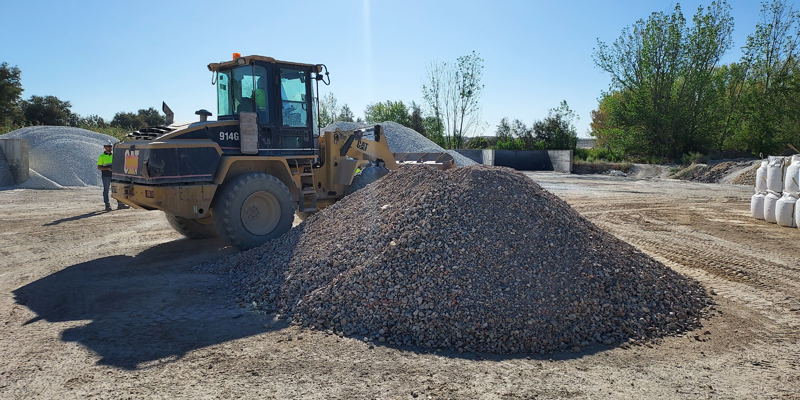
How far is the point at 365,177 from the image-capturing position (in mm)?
9508

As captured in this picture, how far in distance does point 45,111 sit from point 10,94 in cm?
470

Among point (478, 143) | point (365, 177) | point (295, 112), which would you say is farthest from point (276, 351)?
point (478, 143)

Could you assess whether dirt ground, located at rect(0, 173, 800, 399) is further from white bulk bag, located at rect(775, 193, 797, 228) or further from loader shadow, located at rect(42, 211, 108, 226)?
loader shadow, located at rect(42, 211, 108, 226)

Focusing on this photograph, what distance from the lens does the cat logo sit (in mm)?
7066

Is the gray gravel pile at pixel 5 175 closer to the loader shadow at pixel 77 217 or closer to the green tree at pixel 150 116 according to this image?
the loader shadow at pixel 77 217

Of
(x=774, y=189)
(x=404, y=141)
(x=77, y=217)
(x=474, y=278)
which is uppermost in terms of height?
(x=404, y=141)

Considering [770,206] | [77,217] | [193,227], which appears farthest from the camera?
[77,217]

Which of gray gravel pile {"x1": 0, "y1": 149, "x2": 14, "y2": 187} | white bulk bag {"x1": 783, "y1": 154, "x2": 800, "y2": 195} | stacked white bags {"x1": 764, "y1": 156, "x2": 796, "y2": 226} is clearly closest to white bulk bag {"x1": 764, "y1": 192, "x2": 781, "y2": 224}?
stacked white bags {"x1": 764, "y1": 156, "x2": 796, "y2": 226}

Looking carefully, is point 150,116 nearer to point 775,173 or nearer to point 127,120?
point 127,120

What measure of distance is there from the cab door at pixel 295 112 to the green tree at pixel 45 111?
106 feet

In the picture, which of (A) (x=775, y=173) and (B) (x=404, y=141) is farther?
(B) (x=404, y=141)

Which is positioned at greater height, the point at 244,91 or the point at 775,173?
the point at 244,91

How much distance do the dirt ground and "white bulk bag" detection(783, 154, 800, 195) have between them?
2.85 m

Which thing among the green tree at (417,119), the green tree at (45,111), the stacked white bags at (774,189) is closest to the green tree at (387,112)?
the green tree at (417,119)
